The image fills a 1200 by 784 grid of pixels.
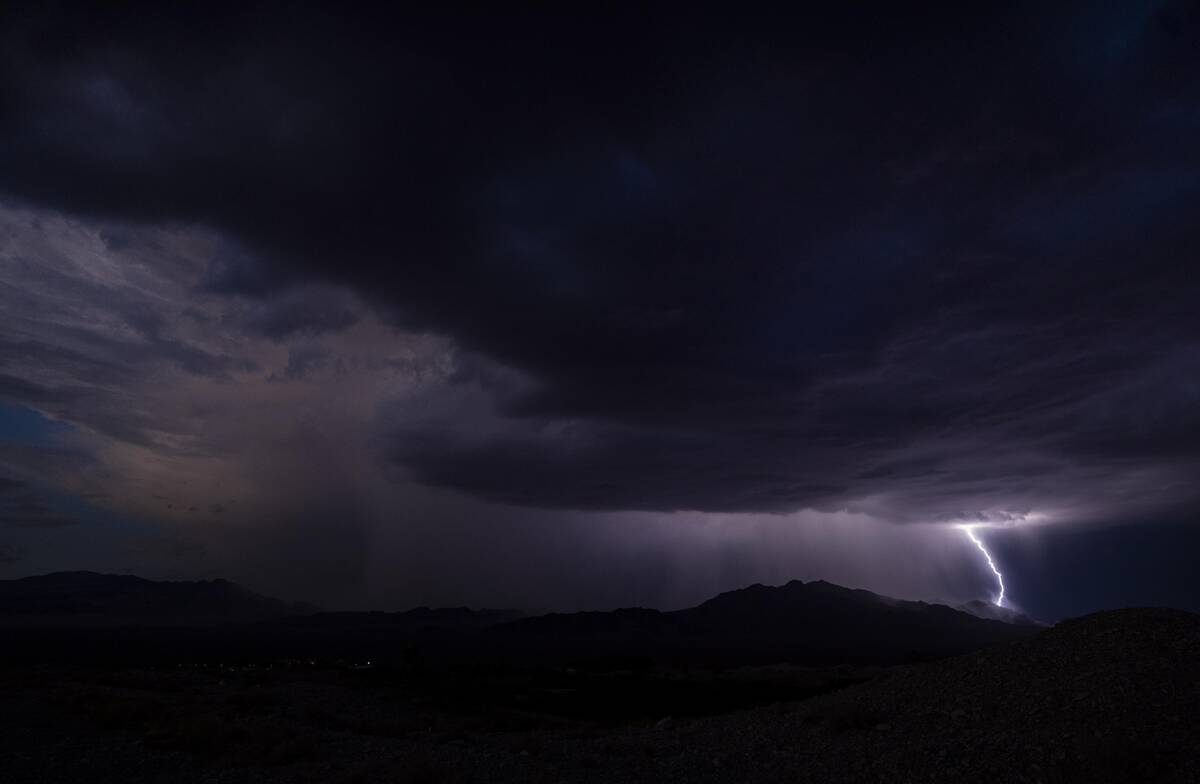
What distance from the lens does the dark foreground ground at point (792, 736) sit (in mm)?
16136

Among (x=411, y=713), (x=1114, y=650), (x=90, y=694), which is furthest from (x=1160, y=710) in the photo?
(x=90, y=694)

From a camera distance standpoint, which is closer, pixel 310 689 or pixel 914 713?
pixel 914 713

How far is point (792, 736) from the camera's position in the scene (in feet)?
70.5

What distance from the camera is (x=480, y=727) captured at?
111 feet

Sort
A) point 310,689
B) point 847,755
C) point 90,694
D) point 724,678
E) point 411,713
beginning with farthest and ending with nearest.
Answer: point 724,678 < point 310,689 < point 411,713 < point 90,694 < point 847,755

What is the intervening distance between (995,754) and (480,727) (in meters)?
23.8

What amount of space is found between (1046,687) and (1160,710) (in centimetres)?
311

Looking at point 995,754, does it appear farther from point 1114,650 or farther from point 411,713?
point 411,713

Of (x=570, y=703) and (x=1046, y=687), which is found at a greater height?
(x=1046, y=687)

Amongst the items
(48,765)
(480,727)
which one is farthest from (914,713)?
(48,765)

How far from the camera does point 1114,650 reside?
2089cm

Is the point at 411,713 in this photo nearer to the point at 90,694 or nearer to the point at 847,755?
the point at 90,694

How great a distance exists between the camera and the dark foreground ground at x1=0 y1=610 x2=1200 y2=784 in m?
16.1

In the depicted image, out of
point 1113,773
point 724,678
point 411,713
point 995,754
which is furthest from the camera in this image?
point 724,678
